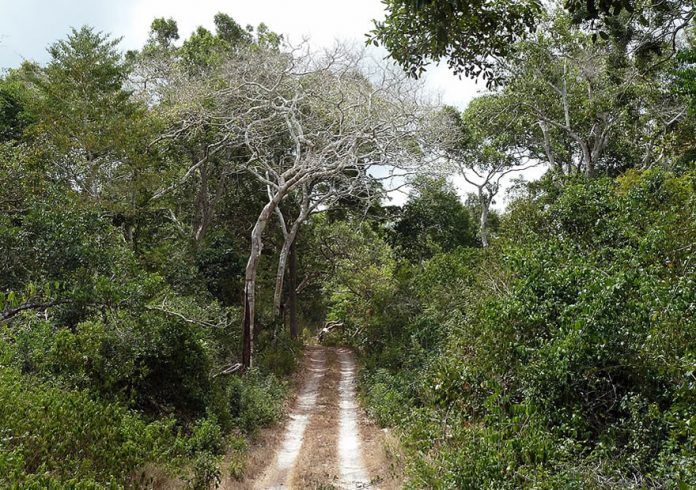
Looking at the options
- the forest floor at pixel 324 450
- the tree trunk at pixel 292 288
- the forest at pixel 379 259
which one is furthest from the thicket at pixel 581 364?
the tree trunk at pixel 292 288

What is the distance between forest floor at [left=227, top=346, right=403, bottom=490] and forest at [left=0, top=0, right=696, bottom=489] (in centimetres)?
40

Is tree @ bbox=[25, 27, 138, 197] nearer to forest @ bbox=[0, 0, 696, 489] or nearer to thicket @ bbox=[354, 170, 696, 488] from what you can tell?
forest @ bbox=[0, 0, 696, 489]

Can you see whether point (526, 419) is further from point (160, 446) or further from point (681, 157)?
point (681, 157)

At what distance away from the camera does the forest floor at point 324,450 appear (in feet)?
31.1

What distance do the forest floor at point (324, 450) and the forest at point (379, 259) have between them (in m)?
0.40

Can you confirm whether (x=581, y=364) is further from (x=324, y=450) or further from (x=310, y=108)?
(x=310, y=108)

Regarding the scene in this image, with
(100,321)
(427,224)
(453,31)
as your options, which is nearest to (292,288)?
(427,224)

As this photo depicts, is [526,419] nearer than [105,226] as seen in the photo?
Yes

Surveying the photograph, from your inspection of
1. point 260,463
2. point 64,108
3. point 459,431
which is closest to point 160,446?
point 260,463

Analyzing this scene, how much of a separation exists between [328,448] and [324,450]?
0.60 feet

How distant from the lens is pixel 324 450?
38.3ft

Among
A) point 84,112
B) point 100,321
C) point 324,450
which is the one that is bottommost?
point 324,450

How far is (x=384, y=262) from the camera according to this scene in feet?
95.9

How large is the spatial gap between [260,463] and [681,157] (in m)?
14.1
